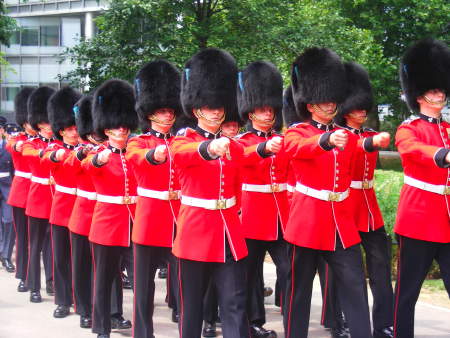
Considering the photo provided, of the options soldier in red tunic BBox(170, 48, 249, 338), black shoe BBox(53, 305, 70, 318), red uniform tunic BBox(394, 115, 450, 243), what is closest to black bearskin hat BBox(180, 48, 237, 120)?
soldier in red tunic BBox(170, 48, 249, 338)

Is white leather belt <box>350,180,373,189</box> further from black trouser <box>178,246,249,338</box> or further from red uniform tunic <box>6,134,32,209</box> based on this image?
red uniform tunic <box>6,134,32,209</box>

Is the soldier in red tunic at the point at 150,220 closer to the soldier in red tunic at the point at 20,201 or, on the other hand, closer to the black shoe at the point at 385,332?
the black shoe at the point at 385,332

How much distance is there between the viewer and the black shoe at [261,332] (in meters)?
5.62

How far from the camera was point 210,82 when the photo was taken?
4.77 metres

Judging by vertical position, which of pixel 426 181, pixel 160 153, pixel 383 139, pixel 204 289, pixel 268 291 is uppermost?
pixel 383 139

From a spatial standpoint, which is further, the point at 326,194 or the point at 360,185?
the point at 360,185

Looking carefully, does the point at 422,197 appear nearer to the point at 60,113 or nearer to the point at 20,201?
the point at 60,113

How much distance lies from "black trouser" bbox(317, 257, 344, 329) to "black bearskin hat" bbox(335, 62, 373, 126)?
111 cm

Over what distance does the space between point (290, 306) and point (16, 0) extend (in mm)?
35551

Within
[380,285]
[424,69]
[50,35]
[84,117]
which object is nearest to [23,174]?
[84,117]

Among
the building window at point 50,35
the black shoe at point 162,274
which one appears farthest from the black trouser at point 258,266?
the building window at point 50,35

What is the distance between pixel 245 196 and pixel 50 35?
33540 mm

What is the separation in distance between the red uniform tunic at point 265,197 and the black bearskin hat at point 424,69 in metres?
1.01

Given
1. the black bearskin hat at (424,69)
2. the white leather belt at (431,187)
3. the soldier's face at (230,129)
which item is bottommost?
the white leather belt at (431,187)
